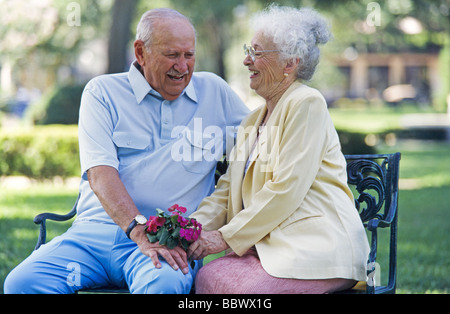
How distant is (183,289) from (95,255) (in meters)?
0.55

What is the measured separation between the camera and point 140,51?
3.36 m

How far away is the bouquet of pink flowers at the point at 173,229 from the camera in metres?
2.79

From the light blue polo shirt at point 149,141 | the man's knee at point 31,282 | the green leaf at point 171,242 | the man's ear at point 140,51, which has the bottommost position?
the man's knee at point 31,282

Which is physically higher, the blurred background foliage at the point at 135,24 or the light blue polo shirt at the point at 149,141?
the blurred background foliage at the point at 135,24

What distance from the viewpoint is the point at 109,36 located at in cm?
1215

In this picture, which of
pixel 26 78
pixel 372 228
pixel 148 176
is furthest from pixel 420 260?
pixel 26 78

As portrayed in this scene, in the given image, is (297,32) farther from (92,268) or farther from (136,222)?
(92,268)

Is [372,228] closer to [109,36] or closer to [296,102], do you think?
[296,102]

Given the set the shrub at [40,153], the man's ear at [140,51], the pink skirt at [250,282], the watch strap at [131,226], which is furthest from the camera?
the shrub at [40,153]

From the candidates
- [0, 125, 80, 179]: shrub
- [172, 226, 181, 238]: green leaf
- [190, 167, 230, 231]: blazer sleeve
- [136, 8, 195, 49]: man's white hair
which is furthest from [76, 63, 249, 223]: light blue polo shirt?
[0, 125, 80, 179]: shrub

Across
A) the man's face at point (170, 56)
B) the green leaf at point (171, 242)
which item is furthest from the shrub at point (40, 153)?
the green leaf at point (171, 242)

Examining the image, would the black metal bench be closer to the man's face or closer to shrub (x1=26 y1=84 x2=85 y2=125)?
the man's face

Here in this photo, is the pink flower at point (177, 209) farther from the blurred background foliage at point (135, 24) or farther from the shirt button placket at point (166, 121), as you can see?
the blurred background foliage at point (135, 24)

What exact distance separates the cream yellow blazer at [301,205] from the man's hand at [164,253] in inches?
9.0
